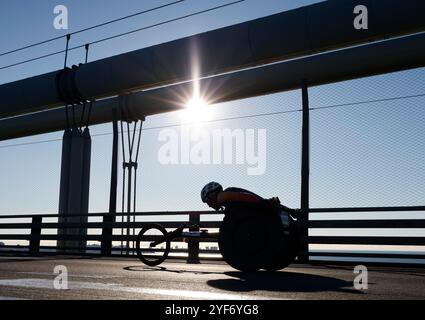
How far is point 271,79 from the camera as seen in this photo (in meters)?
15.6

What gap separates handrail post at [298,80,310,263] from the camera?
A: 37.1 ft

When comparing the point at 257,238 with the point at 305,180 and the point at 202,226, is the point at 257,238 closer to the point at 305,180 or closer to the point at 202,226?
the point at 202,226

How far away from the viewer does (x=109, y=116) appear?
63.2 feet

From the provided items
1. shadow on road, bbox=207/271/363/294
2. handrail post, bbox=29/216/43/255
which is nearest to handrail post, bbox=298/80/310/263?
shadow on road, bbox=207/271/363/294

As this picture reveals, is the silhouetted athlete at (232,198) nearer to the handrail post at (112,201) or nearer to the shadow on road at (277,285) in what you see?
the shadow on road at (277,285)

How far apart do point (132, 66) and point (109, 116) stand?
7.64ft

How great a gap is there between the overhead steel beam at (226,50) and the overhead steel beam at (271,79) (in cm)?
26

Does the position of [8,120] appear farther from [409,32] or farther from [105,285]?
[105,285]

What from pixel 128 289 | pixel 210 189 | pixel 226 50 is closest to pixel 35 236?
pixel 226 50

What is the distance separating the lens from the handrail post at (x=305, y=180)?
11320mm

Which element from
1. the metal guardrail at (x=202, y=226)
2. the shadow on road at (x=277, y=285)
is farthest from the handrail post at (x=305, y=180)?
the shadow on road at (x=277, y=285)

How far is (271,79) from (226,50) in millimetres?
1560
